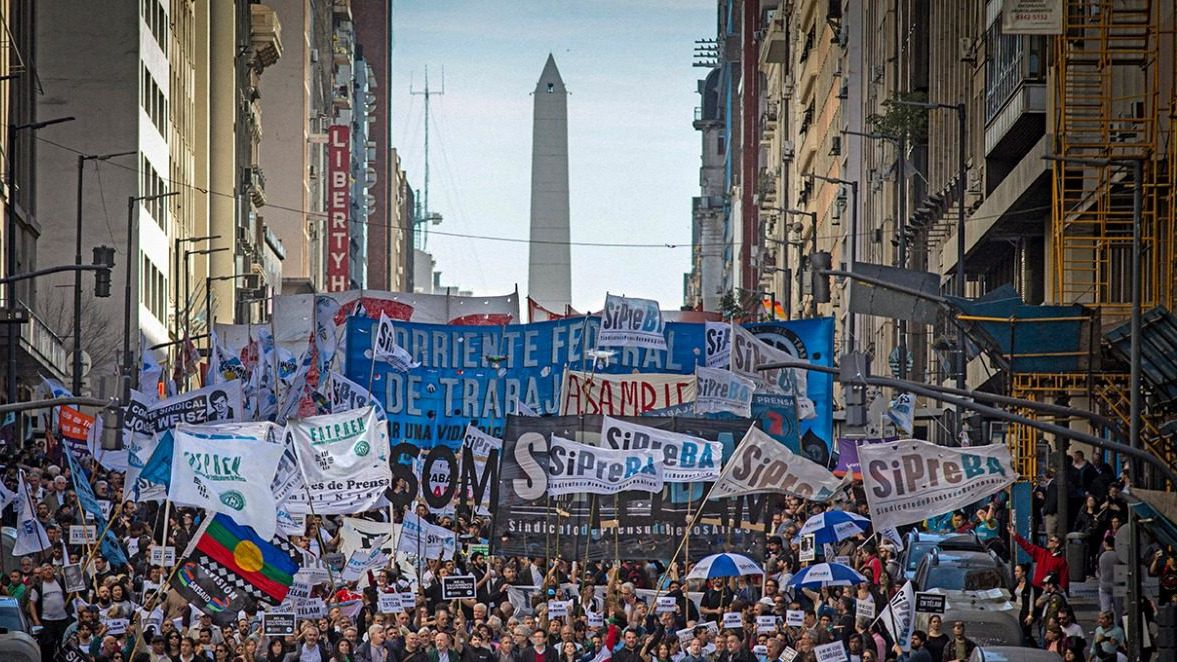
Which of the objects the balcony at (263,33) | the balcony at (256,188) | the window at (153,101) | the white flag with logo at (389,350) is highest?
the balcony at (263,33)

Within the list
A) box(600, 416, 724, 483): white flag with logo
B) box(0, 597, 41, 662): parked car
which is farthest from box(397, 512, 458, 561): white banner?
box(0, 597, 41, 662): parked car

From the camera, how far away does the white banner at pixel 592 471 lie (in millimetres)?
28859

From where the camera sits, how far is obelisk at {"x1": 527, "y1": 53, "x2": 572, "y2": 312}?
491ft

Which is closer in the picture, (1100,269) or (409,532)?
(409,532)

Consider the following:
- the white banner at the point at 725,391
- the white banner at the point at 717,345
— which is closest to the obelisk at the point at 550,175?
the white banner at the point at 717,345

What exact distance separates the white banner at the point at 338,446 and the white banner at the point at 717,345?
13.1 meters

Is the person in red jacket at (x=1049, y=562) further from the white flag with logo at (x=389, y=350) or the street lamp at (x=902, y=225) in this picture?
the street lamp at (x=902, y=225)

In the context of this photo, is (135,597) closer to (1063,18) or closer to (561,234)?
(1063,18)

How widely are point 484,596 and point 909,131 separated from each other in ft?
122

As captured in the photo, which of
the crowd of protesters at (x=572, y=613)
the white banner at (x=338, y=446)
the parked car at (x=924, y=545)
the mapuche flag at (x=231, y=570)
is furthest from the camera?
the white banner at (x=338, y=446)

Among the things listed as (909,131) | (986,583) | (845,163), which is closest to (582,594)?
(986,583)

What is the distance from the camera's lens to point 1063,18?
3762 cm

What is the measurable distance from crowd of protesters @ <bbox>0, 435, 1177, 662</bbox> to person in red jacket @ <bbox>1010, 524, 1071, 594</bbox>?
22 millimetres

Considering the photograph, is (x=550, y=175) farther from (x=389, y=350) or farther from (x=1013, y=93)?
(x=389, y=350)
